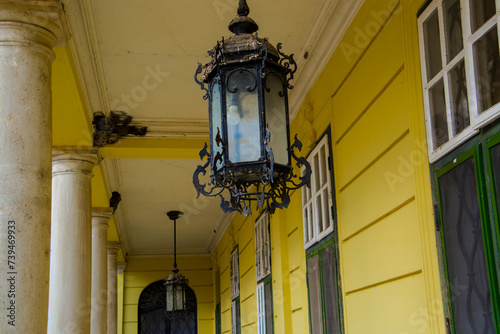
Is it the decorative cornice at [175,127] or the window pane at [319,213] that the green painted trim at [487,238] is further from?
the decorative cornice at [175,127]

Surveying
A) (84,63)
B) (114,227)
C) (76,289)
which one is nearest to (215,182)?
(84,63)

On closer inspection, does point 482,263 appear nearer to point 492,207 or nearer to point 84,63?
point 492,207

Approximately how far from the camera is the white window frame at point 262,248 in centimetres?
704

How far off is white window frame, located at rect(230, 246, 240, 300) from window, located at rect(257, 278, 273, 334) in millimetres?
2225

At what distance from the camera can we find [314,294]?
16.4 feet

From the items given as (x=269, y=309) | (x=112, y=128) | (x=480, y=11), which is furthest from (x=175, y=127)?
(x=480, y=11)

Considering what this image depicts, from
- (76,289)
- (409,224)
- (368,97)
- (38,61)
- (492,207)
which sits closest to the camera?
(492,207)

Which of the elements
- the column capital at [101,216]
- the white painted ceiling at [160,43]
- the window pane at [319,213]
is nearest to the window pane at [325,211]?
the window pane at [319,213]

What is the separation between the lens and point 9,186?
125 inches

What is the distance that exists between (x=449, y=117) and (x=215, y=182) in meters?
1.10

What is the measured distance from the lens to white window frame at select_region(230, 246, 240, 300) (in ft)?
32.9

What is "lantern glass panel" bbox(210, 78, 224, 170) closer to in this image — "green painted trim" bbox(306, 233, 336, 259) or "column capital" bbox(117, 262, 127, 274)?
"green painted trim" bbox(306, 233, 336, 259)

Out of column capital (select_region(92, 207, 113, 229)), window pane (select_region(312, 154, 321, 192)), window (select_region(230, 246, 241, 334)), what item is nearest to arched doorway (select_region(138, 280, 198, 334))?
window (select_region(230, 246, 241, 334))

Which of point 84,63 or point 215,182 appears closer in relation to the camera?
point 215,182
